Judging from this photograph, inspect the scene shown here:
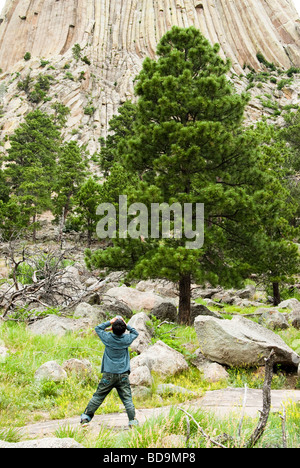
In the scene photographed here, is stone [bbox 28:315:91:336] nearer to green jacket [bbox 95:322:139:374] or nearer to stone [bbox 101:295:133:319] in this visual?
stone [bbox 101:295:133:319]

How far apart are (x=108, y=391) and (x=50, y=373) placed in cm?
186

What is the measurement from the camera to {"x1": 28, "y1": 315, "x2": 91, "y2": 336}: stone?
832 cm

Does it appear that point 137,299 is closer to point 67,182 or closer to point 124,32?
point 67,182

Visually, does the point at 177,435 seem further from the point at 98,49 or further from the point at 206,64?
the point at 98,49

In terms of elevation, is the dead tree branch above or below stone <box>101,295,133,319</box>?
above

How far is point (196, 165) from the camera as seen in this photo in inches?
405

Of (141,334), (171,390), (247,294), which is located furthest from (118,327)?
(247,294)

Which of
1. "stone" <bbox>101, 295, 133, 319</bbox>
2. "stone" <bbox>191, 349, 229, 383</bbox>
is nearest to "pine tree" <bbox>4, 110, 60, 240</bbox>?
"stone" <bbox>101, 295, 133, 319</bbox>

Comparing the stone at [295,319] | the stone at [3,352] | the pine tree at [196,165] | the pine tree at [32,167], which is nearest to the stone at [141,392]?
the stone at [3,352]

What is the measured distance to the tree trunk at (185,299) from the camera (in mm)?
10344

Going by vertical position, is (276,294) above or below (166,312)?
above

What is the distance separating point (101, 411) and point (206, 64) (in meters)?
11.2

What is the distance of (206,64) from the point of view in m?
11.4

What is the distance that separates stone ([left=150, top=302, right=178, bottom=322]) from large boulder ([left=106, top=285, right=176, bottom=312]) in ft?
2.48
